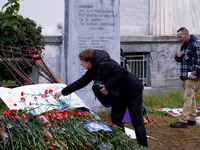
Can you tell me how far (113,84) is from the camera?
152 inches

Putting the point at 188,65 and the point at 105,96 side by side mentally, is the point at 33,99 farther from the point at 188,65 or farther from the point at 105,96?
the point at 188,65

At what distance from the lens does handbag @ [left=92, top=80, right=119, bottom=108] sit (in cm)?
391

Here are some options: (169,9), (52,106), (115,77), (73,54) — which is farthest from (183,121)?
(169,9)

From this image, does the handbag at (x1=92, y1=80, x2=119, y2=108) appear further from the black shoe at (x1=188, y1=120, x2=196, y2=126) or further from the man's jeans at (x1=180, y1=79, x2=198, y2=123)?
the black shoe at (x1=188, y1=120, x2=196, y2=126)

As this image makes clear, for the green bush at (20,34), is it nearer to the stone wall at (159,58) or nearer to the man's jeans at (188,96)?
the stone wall at (159,58)

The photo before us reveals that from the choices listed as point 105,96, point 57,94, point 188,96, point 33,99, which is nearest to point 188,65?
point 188,96

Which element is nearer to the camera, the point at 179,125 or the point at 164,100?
the point at 179,125

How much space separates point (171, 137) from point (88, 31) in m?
2.36

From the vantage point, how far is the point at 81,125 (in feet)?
10.0

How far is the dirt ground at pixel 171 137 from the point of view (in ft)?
16.4

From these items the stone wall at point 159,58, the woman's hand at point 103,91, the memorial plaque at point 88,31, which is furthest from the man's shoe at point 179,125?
the stone wall at point 159,58

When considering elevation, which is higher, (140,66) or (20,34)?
(20,34)

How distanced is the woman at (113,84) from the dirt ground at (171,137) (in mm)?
808

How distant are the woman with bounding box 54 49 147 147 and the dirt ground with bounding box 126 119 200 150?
0.81m
